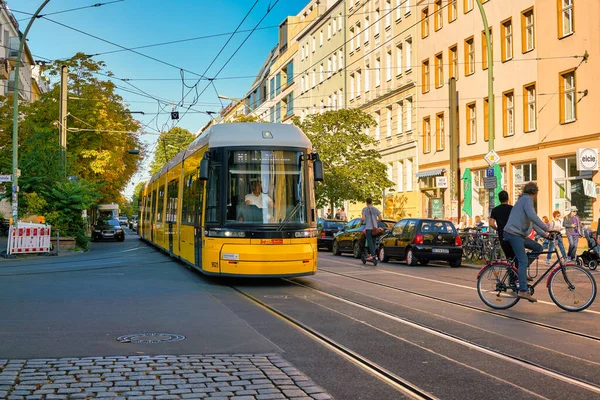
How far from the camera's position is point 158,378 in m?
6.06

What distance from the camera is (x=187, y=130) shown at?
112 m

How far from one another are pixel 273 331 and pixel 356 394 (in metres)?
3.23

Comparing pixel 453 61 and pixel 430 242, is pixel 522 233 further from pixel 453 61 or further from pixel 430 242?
pixel 453 61

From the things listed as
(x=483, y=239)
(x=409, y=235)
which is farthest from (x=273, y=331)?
(x=483, y=239)

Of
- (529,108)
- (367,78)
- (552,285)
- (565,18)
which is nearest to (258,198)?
(552,285)

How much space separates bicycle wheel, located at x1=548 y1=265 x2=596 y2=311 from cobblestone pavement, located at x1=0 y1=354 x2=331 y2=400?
570 cm

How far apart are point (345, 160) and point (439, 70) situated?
7.17 m

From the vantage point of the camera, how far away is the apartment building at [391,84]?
45.2 metres

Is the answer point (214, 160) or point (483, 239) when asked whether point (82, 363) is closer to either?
point (214, 160)

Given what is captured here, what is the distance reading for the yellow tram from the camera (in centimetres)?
1406

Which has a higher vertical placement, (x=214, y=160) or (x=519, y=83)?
(x=519, y=83)

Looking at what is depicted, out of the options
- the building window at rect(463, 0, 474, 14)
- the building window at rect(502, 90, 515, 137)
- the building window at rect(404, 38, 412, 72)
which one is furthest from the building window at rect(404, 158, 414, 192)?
the building window at rect(502, 90, 515, 137)

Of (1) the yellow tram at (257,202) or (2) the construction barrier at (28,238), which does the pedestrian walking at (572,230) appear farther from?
(2) the construction barrier at (28,238)

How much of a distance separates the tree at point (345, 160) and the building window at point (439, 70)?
461cm
